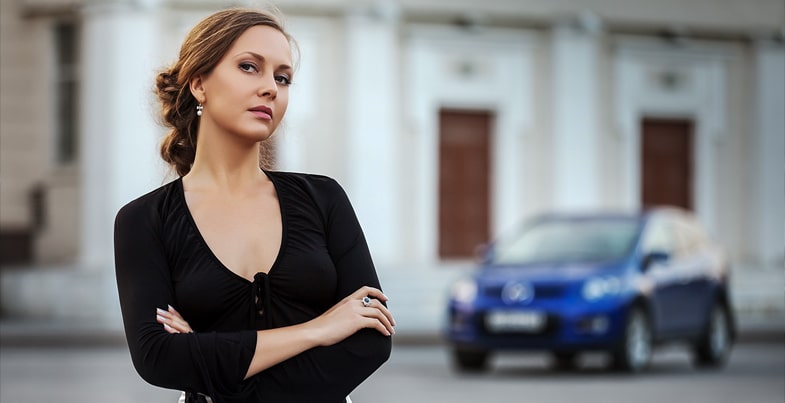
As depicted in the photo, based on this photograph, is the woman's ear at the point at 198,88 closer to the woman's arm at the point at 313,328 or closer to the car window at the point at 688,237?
the woman's arm at the point at 313,328

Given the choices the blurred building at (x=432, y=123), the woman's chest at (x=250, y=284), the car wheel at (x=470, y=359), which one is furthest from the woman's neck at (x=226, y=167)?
the blurred building at (x=432, y=123)

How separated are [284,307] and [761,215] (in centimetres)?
2675

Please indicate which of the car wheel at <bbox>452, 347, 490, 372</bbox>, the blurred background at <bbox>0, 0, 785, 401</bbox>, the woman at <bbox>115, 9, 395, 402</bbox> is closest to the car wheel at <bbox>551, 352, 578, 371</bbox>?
the car wheel at <bbox>452, 347, 490, 372</bbox>

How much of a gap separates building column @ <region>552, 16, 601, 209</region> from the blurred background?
33 mm

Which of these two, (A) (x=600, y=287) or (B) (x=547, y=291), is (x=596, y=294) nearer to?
(A) (x=600, y=287)

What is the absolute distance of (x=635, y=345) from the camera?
623 inches

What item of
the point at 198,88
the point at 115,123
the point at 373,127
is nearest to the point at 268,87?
the point at 198,88

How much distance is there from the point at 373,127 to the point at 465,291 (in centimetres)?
989

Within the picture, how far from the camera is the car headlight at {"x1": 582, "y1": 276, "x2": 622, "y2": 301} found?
1554 cm

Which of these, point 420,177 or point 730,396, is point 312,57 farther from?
point 730,396

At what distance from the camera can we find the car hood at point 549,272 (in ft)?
51.3

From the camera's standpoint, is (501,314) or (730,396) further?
(501,314)

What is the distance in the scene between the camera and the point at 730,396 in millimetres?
13383

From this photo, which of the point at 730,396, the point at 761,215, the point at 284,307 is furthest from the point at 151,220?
the point at 761,215
